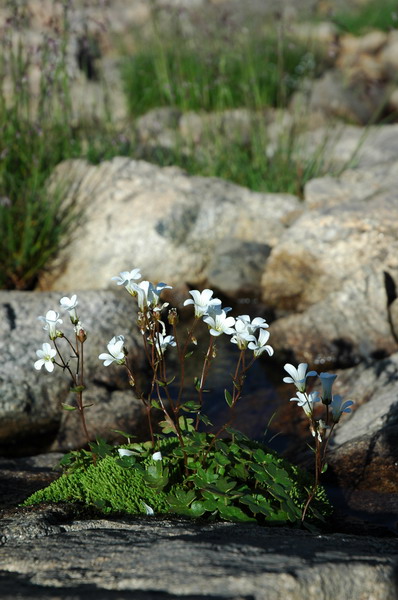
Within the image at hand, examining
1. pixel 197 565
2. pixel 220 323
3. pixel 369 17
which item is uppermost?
pixel 220 323

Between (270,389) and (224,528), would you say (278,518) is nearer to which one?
(224,528)

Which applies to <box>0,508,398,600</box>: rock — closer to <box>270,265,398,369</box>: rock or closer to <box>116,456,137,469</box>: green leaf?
<box>116,456,137,469</box>: green leaf

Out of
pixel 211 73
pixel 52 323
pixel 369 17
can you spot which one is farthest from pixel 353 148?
pixel 369 17

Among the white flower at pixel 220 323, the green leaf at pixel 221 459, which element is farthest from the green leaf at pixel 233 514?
the white flower at pixel 220 323

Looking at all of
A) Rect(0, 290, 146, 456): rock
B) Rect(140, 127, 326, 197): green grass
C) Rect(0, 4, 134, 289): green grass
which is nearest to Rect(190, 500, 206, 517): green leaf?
Rect(0, 290, 146, 456): rock

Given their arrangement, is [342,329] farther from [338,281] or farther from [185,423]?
[185,423]
